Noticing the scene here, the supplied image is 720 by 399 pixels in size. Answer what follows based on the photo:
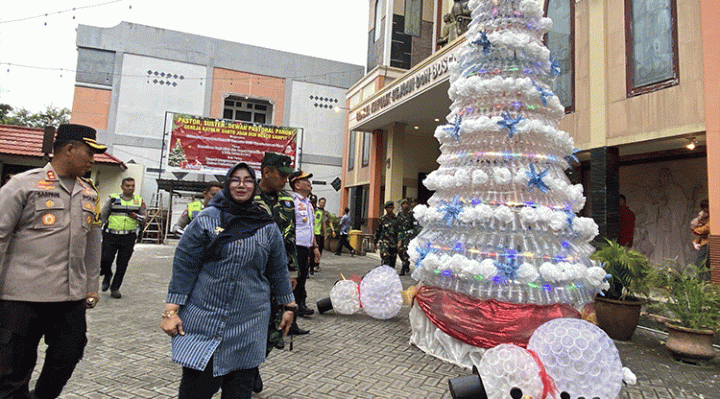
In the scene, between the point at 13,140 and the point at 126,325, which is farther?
the point at 13,140

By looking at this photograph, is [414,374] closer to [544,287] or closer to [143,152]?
[544,287]

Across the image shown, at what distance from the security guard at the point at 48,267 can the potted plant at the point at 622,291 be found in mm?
5208

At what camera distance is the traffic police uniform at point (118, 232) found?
6008mm

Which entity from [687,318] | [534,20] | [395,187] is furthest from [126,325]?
[395,187]

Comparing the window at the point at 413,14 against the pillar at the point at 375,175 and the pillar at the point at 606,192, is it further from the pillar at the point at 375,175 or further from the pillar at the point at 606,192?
the pillar at the point at 606,192

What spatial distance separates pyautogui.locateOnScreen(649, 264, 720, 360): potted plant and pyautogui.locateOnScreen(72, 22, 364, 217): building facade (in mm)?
19297

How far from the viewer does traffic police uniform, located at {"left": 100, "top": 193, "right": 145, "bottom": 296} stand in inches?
237

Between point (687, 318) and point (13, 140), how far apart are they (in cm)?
2131

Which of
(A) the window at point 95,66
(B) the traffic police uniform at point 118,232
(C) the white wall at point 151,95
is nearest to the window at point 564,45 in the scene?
(B) the traffic police uniform at point 118,232

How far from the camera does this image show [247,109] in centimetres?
2562

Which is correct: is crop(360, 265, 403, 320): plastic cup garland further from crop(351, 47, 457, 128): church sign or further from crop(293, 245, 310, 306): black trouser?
crop(351, 47, 457, 128): church sign

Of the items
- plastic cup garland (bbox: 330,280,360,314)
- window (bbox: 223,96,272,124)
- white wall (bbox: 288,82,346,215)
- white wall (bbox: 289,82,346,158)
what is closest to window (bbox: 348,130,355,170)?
white wall (bbox: 288,82,346,215)

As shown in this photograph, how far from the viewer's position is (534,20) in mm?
4355

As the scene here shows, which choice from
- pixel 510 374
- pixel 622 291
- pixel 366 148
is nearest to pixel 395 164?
pixel 366 148
